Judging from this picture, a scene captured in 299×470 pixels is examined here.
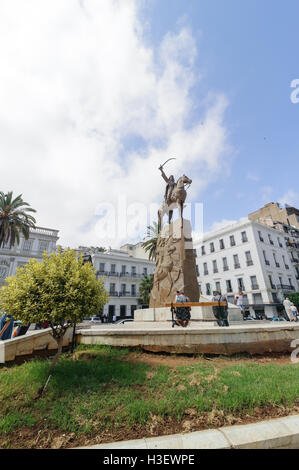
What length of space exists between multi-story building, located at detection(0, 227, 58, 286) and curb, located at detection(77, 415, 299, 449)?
33.9 m

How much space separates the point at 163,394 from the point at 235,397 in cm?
116

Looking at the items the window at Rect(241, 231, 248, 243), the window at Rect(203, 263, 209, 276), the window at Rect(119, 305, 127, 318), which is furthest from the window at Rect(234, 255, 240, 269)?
the window at Rect(119, 305, 127, 318)

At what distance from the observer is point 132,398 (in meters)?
3.55

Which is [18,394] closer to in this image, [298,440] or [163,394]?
[163,394]

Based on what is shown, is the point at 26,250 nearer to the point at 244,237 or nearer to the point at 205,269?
the point at 205,269

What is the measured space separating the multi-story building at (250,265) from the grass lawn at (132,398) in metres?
33.8

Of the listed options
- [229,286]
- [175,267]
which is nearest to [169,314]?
[175,267]

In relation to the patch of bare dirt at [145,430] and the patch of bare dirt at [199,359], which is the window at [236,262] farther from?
the patch of bare dirt at [145,430]

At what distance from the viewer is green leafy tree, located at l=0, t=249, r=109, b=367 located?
428 cm

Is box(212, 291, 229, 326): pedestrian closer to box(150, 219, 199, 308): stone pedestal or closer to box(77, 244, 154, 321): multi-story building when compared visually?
box(150, 219, 199, 308): stone pedestal

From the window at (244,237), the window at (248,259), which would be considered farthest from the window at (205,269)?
the window at (244,237)

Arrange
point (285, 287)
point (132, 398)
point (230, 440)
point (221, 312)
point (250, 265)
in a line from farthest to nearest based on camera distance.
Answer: point (250, 265)
point (285, 287)
point (221, 312)
point (132, 398)
point (230, 440)

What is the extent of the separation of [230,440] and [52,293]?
3700 millimetres

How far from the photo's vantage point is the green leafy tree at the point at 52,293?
428 cm
